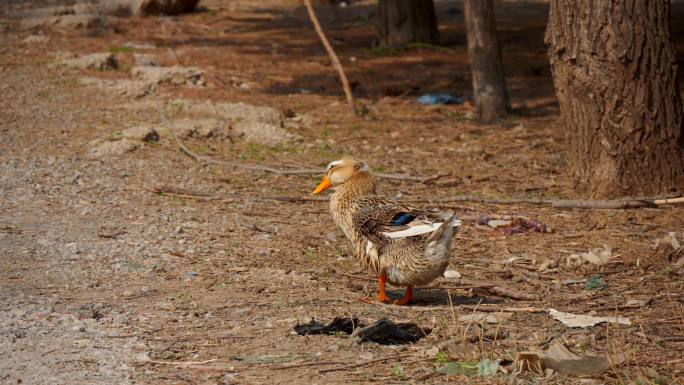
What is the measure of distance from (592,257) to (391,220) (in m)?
1.70

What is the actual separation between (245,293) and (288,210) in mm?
2341

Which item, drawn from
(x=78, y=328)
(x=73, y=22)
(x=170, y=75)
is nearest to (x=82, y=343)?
(x=78, y=328)

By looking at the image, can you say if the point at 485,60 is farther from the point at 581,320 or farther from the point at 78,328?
the point at 78,328

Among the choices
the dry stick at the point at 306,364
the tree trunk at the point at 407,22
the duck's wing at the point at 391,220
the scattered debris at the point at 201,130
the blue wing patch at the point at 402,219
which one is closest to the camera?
the dry stick at the point at 306,364

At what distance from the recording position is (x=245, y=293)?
6.06 meters

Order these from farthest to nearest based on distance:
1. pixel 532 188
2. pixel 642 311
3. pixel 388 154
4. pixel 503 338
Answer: pixel 388 154
pixel 532 188
pixel 642 311
pixel 503 338

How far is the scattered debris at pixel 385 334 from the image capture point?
5.03 m

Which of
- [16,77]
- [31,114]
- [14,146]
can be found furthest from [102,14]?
[14,146]

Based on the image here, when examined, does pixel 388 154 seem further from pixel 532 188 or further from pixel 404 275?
pixel 404 275

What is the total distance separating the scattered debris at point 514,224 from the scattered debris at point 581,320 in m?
2.02

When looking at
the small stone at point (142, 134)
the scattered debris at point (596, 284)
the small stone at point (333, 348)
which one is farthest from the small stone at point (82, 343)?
the small stone at point (142, 134)

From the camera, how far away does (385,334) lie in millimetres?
5035

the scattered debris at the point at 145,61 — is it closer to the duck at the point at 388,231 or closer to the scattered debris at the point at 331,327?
the duck at the point at 388,231

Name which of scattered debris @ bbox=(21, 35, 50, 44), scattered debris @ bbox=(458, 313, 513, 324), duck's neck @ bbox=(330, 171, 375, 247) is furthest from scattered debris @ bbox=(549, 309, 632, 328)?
scattered debris @ bbox=(21, 35, 50, 44)
